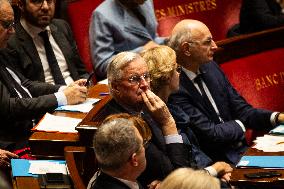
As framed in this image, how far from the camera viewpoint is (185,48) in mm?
2492

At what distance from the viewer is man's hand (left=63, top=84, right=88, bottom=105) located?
90.4 inches

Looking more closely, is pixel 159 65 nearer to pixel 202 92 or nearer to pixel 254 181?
pixel 202 92

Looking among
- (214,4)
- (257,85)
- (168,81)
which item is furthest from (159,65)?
(214,4)

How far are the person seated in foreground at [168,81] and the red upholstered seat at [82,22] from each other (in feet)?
3.00

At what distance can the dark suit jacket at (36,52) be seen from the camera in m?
2.63

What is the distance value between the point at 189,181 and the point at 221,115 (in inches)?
45.1

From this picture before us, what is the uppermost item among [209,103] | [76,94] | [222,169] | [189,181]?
[189,181]

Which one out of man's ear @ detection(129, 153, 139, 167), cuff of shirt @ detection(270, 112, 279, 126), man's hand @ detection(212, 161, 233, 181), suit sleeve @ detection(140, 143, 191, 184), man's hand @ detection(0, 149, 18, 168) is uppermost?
man's ear @ detection(129, 153, 139, 167)

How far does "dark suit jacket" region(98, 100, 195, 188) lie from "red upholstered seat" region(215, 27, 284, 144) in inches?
33.8

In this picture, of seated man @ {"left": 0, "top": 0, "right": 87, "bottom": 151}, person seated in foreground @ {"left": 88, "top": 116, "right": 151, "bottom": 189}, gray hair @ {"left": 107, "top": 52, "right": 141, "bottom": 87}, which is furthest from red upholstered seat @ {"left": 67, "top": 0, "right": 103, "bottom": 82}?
person seated in foreground @ {"left": 88, "top": 116, "right": 151, "bottom": 189}

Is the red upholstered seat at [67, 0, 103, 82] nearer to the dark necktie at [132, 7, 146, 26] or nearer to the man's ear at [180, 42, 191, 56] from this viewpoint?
the dark necktie at [132, 7, 146, 26]

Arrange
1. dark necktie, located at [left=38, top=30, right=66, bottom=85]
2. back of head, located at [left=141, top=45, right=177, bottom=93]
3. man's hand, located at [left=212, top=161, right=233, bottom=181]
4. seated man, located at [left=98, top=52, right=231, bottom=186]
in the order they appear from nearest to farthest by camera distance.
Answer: seated man, located at [left=98, top=52, right=231, bottom=186], back of head, located at [left=141, top=45, right=177, bottom=93], man's hand, located at [left=212, top=161, right=233, bottom=181], dark necktie, located at [left=38, top=30, right=66, bottom=85]

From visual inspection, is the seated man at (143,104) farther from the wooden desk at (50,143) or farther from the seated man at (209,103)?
the seated man at (209,103)

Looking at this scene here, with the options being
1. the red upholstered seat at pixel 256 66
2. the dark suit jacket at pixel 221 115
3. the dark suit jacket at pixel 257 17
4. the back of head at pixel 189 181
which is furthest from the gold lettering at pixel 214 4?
the back of head at pixel 189 181
